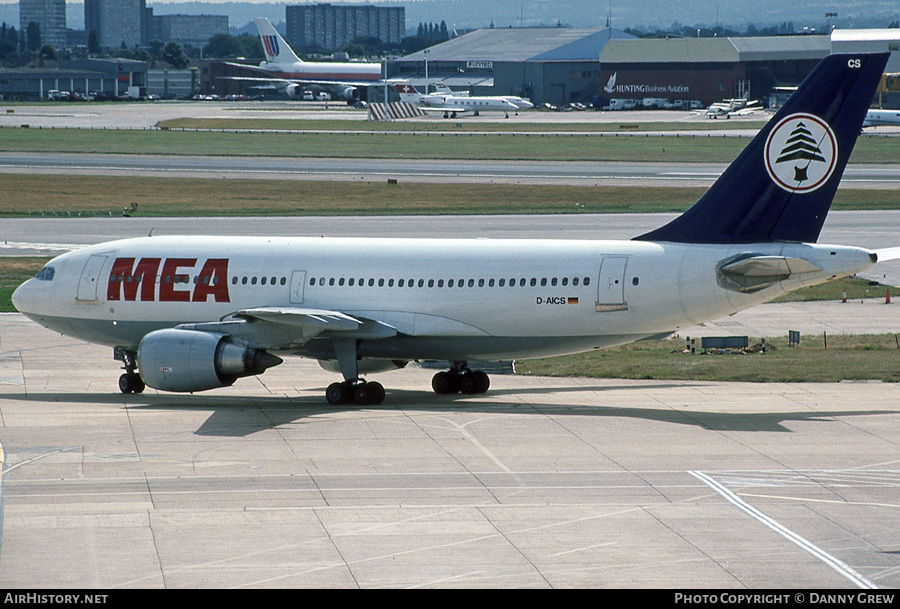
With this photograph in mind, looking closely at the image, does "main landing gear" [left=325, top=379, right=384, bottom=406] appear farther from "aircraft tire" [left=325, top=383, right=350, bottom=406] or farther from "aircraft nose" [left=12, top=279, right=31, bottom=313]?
"aircraft nose" [left=12, top=279, right=31, bottom=313]

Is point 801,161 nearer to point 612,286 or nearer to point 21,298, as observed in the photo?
point 612,286

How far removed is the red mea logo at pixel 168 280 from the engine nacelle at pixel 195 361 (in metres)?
2.74

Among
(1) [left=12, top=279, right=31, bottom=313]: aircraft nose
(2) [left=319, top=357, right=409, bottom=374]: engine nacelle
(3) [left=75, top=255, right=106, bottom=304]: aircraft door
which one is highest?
(3) [left=75, top=255, right=106, bottom=304]: aircraft door

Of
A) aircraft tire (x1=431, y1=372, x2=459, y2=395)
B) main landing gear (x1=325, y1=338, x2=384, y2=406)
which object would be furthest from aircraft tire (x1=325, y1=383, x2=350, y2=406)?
aircraft tire (x1=431, y1=372, x2=459, y2=395)

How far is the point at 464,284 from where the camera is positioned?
1335 inches

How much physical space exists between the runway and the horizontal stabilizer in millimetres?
3385

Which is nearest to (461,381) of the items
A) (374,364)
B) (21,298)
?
(374,364)

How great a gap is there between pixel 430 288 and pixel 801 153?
1059cm

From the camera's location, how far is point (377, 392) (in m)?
34.0

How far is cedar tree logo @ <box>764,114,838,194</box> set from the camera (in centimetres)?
3130
